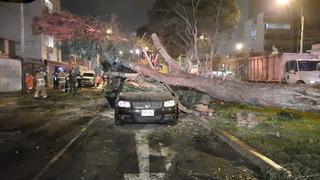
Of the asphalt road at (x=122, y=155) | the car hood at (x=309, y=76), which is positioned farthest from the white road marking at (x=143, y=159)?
the car hood at (x=309, y=76)

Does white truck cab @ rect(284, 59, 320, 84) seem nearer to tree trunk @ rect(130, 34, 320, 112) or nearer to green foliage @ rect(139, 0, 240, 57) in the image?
green foliage @ rect(139, 0, 240, 57)

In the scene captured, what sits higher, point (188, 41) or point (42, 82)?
point (188, 41)

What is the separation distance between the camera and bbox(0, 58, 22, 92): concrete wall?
27141mm

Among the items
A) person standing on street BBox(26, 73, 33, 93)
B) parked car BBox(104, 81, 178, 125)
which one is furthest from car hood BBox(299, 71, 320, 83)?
person standing on street BBox(26, 73, 33, 93)

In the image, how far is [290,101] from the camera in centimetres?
710

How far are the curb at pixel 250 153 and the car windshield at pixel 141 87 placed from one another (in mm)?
3097

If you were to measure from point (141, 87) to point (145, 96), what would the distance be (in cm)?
120

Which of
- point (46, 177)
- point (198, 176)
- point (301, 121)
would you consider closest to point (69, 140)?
point (46, 177)

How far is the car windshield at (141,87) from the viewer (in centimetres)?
1290

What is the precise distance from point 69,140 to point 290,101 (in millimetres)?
5478

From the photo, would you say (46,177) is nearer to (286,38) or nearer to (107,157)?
(107,157)

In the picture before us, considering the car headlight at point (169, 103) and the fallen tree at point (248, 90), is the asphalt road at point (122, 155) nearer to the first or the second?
the car headlight at point (169, 103)

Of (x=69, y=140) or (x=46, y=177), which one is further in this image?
(x=69, y=140)

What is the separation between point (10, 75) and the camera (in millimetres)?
28219
